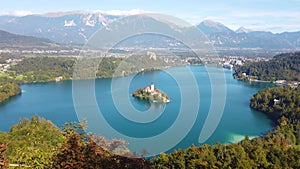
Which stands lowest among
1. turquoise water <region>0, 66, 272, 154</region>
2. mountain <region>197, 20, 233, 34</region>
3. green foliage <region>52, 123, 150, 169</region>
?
turquoise water <region>0, 66, 272, 154</region>

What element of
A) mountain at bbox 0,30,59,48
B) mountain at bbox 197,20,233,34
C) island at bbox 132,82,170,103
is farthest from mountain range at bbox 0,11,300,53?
mountain at bbox 197,20,233,34

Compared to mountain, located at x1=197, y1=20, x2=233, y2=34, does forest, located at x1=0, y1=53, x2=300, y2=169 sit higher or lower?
lower

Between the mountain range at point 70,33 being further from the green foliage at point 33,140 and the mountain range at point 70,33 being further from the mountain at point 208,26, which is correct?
the mountain at point 208,26

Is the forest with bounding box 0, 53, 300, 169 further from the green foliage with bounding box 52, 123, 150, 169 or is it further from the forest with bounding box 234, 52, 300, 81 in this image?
the forest with bounding box 234, 52, 300, 81

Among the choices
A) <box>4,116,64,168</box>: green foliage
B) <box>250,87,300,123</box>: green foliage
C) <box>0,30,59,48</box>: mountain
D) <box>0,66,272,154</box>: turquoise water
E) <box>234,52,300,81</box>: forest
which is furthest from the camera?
Result: <box>0,30,59,48</box>: mountain

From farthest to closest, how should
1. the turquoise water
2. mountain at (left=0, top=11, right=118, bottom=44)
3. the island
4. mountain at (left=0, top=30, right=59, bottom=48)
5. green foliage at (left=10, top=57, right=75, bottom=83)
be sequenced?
mountain at (left=0, top=11, right=118, bottom=44), mountain at (left=0, top=30, right=59, bottom=48), green foliage at (left=10, top=57, right=75, bottom=83), the island, the turquoise water

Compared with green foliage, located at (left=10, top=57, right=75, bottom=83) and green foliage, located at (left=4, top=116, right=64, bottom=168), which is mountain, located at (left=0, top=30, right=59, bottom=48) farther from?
green foliage, located at (left=4, top=116, right=64, bottom=168)

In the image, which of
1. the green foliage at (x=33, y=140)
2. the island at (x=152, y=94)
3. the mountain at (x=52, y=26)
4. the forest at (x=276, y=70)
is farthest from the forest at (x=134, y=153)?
the mountain at (x=52, y=26)

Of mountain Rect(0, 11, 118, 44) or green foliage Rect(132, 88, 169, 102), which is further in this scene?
mountain Rect(0, 11, 118, 44)
